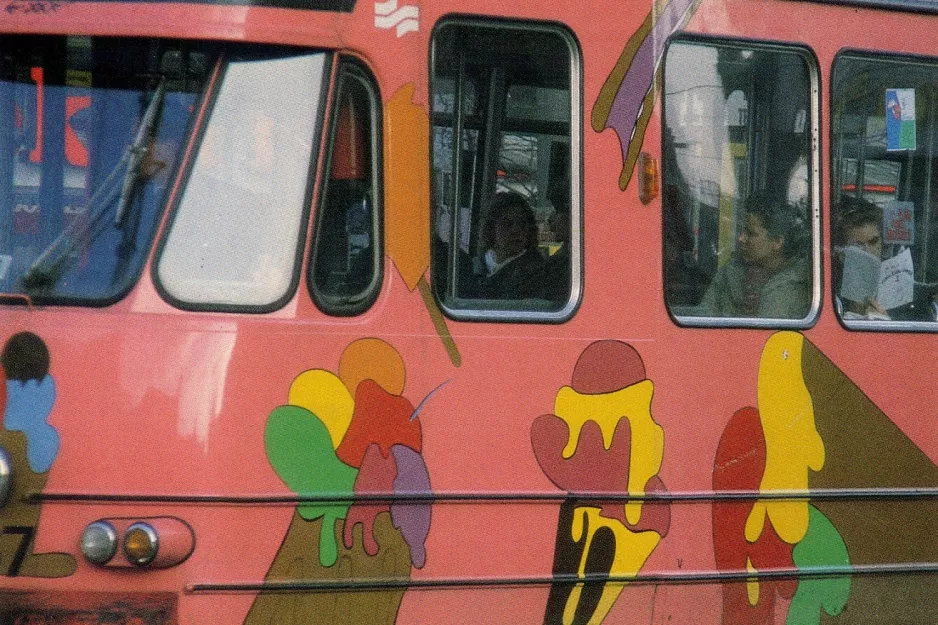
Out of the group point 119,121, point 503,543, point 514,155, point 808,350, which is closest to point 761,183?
point 808,350

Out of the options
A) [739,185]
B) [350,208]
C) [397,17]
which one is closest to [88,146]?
[350,208]

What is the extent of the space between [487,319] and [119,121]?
1.40m

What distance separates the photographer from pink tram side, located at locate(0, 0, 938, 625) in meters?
4.14

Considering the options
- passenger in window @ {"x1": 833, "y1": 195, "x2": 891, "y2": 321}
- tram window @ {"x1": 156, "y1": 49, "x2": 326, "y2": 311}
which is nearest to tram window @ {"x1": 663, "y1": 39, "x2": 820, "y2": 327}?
passenger in window @ {"x1": 833, "y1": 195, "x2": 891, "y2": 321}

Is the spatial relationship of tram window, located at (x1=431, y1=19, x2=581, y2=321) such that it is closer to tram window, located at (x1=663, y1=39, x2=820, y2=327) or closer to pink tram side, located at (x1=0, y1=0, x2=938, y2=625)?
pink tram side, located at (x1=0, y1=0, x2=938, y2=625)

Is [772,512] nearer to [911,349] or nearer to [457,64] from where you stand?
[911,349]

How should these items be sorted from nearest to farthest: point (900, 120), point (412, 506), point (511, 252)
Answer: point (412, 506) < point (511, 252) < point (900, 120)

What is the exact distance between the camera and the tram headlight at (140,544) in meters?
4.06

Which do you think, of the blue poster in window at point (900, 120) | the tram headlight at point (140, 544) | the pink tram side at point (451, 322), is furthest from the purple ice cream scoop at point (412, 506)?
the blue poster in window at point (900, 120)

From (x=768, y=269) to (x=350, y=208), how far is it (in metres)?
1.69

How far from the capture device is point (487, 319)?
14.8 ft

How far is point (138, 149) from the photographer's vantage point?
14.1 feet

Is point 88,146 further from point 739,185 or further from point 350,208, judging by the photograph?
point 739,185

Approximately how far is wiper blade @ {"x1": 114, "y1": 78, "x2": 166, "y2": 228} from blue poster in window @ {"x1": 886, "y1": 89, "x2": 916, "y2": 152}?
2.89 m
